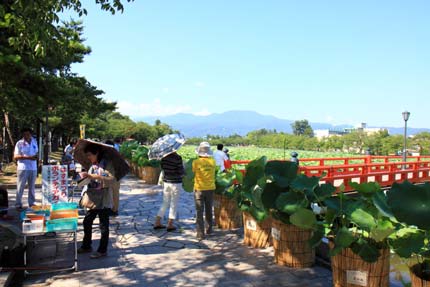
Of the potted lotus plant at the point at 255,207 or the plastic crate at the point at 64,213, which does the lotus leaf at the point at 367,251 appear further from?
the plastic crate at the point at 64,213

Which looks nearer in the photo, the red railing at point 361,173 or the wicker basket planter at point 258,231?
the wicker basket planter at point 258,231

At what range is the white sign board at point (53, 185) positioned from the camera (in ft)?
20.9

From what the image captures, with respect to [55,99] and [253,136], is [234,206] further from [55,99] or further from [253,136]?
[253,136]

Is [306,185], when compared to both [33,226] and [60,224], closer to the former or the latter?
[60,224]

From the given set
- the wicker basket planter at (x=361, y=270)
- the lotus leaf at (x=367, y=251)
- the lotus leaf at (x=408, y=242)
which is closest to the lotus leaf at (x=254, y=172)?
the wicker basket planter at (x=361, y=270)

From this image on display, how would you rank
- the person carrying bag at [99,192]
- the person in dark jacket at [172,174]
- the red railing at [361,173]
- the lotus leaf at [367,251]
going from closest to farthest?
the lotus leaf at [367,251] < the person carrying bag at [99,192] < the person in dark jacket at [172,174] < the red railing at [361,173]

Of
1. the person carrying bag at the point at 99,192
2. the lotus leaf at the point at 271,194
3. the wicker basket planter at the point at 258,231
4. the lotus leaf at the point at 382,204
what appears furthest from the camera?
the wicker basket planter at the point at 258,231

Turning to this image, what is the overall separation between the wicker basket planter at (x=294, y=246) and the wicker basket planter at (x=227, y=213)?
5.96 ft

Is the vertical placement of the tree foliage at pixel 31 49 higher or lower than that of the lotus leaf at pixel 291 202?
higher

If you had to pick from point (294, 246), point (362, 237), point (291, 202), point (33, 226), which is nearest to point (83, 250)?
point (33, 226)

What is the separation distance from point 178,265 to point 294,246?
1.48 metres

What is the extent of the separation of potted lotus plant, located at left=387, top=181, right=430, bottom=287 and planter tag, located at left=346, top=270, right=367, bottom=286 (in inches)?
16.8

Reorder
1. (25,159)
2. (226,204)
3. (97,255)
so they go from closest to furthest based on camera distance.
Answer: (97,255) < (226,204) < (25,159)

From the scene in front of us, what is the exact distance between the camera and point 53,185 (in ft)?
21.1
